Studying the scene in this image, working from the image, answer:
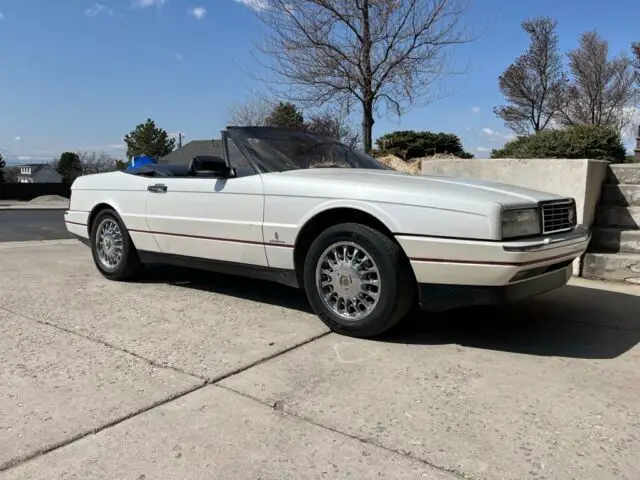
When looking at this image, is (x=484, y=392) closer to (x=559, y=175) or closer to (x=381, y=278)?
(x=381, y=278)

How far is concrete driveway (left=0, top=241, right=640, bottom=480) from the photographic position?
242cm

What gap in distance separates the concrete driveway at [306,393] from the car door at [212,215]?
49 centimetres

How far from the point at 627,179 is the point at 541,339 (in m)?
3.63

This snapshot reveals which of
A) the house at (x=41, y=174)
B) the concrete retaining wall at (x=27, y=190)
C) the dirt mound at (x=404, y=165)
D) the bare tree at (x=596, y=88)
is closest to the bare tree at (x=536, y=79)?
the bare tree at (x=596, y=88)

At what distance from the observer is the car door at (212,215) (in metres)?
4.41

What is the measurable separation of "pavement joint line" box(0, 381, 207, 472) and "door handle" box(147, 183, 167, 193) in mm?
2375

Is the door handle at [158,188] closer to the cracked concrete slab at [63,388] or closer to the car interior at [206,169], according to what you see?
the car interior at [206,169]

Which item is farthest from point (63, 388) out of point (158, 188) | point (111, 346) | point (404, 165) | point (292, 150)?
point (404, 165)

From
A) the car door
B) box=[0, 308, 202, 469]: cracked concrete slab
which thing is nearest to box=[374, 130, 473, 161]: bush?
the car door

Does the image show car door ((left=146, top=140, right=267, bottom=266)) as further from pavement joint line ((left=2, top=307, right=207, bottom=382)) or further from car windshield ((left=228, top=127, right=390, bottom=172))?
pavement joint line ((left=2, top=307, right=207, bottom=382))

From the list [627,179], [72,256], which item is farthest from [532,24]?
[72,256]

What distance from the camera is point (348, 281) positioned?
3.90 m

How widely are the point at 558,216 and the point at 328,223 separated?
158cm

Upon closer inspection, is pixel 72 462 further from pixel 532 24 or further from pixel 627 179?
pixel 532 24
